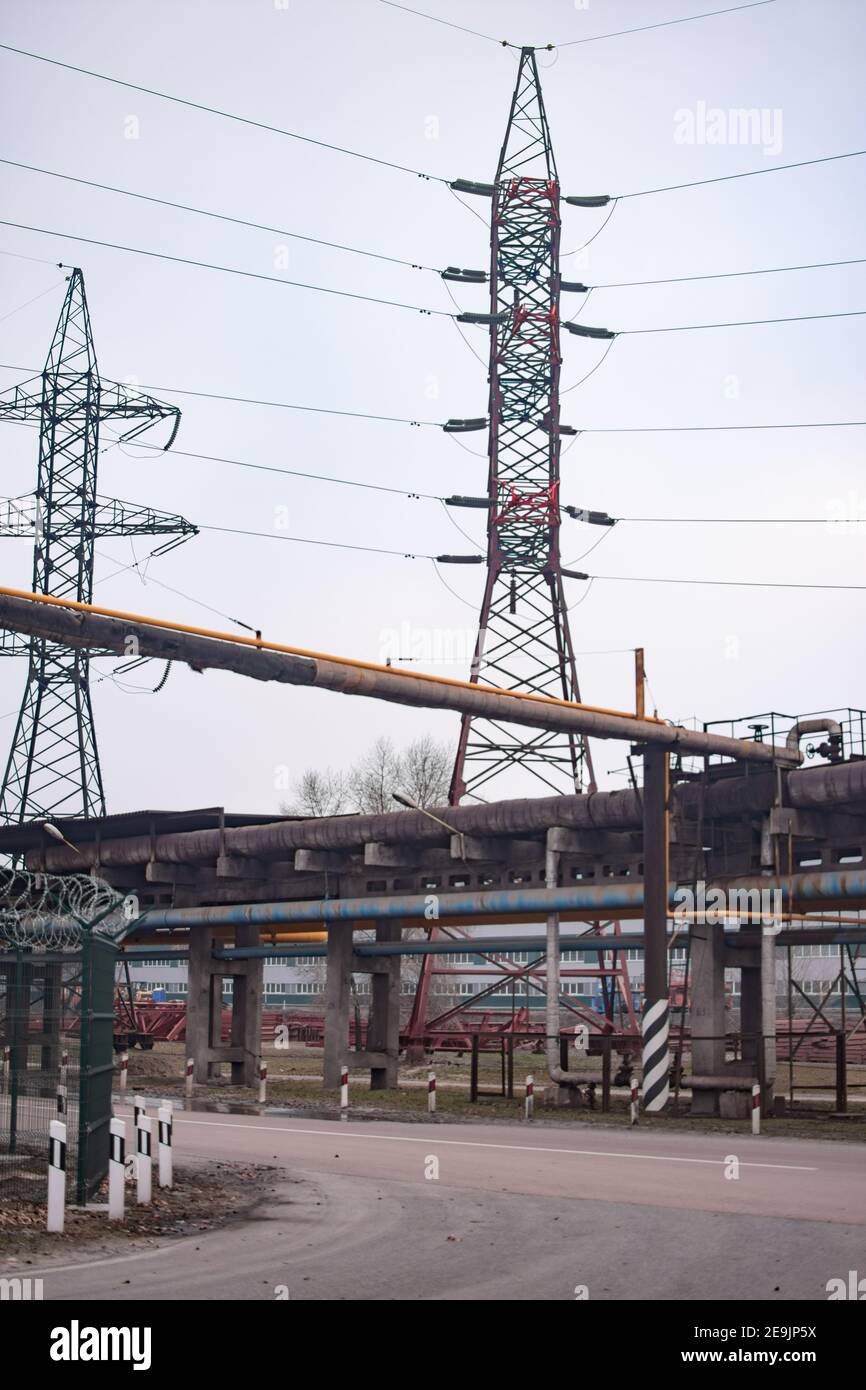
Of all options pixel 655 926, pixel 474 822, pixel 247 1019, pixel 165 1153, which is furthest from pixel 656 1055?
pixel 247 1019

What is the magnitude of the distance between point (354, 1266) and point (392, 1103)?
74.1 feet

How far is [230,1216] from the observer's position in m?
15.2

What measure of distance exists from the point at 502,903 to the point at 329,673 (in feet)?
33.4

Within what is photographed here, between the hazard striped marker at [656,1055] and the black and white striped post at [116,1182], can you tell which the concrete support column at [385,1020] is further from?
the black and white striped post at [116,1182]

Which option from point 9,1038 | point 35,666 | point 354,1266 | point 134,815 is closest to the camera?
point 354,1266

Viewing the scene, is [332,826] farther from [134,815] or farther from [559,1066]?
[559,1066]

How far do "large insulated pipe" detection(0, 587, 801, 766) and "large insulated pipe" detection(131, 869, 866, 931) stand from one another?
102 inches

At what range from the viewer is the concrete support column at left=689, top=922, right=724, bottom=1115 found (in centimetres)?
3033

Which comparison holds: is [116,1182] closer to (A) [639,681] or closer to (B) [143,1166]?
(B) [143,1166]

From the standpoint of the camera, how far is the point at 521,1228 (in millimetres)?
14273

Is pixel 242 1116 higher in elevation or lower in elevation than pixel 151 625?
lower

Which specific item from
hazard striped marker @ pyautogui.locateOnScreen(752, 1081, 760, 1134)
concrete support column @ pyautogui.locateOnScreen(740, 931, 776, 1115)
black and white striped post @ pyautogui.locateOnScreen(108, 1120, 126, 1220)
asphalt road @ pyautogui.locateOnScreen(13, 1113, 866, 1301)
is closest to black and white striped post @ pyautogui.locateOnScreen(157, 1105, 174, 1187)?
asphalt road @ pyautogui.locateOnScreen(13, 1113, 866, 1301)

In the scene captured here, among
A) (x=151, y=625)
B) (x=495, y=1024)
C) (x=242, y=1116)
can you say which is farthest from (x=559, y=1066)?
(x=495, y=1024)

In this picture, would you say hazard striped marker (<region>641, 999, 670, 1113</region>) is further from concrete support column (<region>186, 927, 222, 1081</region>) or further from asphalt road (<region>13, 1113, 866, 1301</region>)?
concrete support column (<region>186, 927, 222, 1081</region>)
